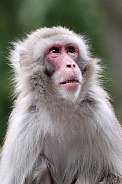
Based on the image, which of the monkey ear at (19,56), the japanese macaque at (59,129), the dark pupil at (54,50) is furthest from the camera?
the monkey ear at (19,56)

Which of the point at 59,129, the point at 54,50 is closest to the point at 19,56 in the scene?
the point at 54,50

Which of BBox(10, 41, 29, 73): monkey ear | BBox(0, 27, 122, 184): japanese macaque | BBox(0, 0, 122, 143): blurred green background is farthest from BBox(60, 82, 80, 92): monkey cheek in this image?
BBox(0, 0, 122, 143): blurred green background

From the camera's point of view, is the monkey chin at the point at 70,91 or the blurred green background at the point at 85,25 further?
the blurred green background at the point at 85,25

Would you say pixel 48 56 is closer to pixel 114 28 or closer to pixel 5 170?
pixel 5 170

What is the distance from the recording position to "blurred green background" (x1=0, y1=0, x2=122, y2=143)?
17.2 metres

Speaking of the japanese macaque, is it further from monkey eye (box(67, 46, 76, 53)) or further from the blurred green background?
the blurred green background

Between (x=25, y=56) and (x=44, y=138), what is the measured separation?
1.07 metres

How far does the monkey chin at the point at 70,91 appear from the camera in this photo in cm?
1135

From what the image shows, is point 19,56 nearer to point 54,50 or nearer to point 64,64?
point 54,50

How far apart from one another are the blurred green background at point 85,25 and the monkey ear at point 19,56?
14.0 ft

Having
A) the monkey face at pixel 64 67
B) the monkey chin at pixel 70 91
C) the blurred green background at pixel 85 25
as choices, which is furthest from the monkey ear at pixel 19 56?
the blurred green background at pixel 85 25

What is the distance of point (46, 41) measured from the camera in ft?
39.2

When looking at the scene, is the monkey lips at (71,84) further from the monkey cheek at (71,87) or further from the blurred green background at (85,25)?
the blurred green background at (85,25)

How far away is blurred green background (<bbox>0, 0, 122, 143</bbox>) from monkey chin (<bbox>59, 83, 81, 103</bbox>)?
18.0 feet
